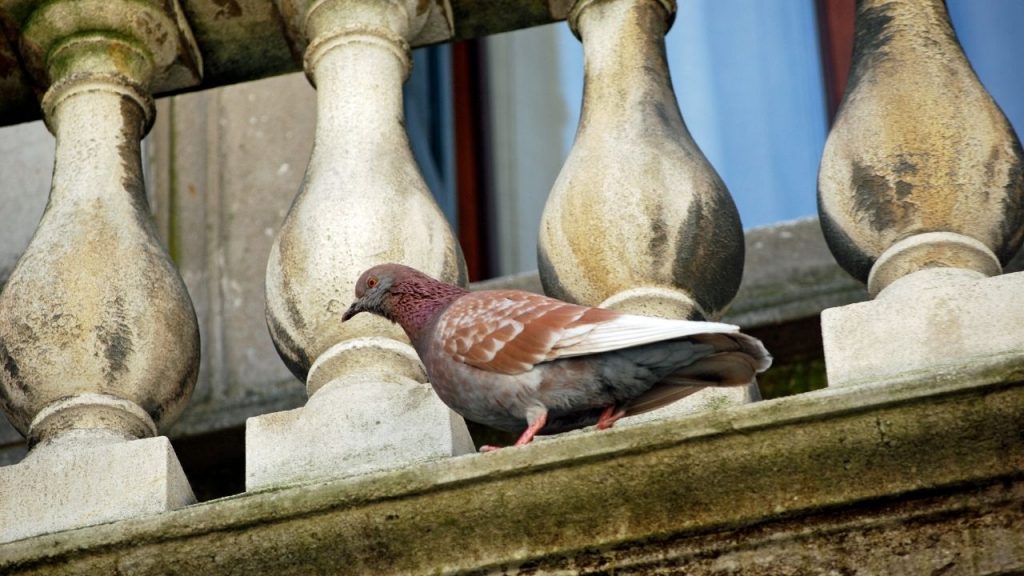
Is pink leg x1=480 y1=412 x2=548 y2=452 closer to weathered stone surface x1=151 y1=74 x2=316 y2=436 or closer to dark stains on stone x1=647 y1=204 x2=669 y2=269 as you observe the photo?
dark stains on stone x1=647 y1=204 x2=669 y2=269

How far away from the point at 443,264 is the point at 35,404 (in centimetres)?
84

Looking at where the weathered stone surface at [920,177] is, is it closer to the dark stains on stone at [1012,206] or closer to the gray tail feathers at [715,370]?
the dark stains on stone at [1012,206]

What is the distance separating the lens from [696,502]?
3.92 m

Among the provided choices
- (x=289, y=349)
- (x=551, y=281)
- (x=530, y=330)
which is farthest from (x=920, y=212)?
(x=289, y=349)

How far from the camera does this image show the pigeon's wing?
13.3ft

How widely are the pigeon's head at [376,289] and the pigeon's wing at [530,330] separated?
12 cm

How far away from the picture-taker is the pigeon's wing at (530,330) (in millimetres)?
4062

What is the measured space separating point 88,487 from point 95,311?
433mm

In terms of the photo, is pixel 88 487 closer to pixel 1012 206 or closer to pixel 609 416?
pixel 609 416

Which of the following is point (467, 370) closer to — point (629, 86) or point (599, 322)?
point (599, 322)

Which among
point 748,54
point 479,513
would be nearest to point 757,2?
point 748,54

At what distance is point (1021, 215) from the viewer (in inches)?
179

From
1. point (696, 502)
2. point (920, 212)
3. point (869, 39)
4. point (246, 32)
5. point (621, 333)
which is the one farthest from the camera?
point (246, 32)

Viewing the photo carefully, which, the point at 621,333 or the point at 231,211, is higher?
the point at 231,211
